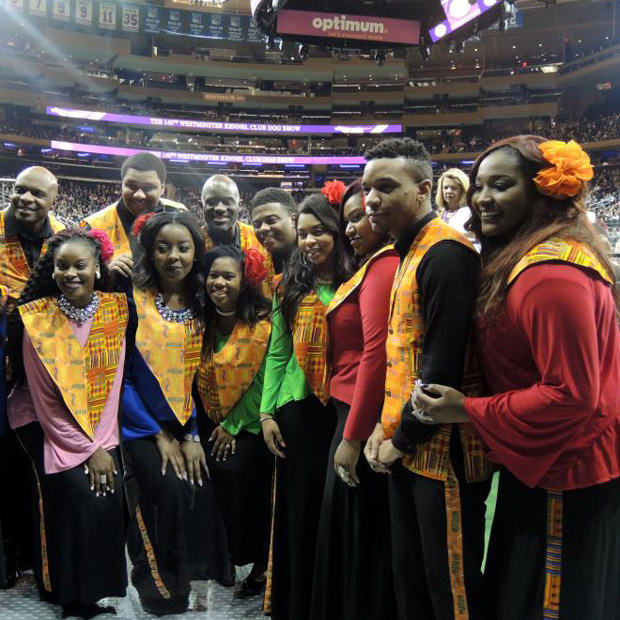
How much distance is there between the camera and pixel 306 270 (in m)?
2.47

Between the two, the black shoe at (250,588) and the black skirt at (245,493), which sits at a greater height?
the black skirt at (245,493)

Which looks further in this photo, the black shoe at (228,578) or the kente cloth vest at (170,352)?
the black shoe at (228,578)

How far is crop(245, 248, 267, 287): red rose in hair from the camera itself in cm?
271

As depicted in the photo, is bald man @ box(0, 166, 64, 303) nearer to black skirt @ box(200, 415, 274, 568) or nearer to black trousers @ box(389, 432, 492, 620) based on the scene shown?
black skirt @ box(200, 415, 274, 568)

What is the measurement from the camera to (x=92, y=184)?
28.9 meters

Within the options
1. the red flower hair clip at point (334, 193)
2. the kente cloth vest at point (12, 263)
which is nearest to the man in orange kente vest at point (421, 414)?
the red flower hair clip at point (334, 193)

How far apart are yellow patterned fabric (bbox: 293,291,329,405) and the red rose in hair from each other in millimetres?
367

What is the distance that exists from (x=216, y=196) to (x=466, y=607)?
234cm

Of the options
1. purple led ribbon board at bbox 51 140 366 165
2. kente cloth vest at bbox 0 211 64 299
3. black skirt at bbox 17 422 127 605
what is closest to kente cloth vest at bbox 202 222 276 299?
kente cloth vest at bbox 0 211 64 299

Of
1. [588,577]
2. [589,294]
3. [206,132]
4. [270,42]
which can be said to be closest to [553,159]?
[589,294]

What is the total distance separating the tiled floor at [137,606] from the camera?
8.48 ft

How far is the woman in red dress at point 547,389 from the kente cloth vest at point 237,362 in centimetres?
120

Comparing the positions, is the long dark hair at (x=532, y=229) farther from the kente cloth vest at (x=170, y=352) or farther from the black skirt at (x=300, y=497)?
the kente cloth vest at (x=170, y=352)

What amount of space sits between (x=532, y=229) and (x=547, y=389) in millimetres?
407
